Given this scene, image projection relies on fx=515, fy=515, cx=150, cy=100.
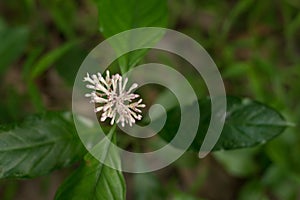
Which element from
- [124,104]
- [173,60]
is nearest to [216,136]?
[124,104]

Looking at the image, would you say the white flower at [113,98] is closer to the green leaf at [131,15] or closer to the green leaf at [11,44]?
the green leaf at [131,15]

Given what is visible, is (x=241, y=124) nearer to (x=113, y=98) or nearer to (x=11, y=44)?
(x=113, y=98)

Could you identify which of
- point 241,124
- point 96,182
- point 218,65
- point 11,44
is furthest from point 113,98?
point 218,65

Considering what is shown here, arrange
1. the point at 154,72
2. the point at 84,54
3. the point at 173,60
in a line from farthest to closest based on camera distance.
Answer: the point at 173,60, the point at 154,72, the point at 84,54

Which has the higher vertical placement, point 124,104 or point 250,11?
point 124,104

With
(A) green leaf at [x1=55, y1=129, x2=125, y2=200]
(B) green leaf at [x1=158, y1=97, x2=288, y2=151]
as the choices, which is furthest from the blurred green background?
(A) green leaf at [x1=55, y1=129, x2=125, y2=200]

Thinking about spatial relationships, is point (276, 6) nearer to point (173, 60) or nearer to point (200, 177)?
point (173, 60)

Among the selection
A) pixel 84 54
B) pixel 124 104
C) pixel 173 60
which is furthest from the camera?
pixel 173 60

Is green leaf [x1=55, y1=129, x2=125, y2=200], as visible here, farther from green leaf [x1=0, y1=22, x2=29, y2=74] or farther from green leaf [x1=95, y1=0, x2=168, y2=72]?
green leaf [x1=0, y1=22, x2=29, y2=74]
